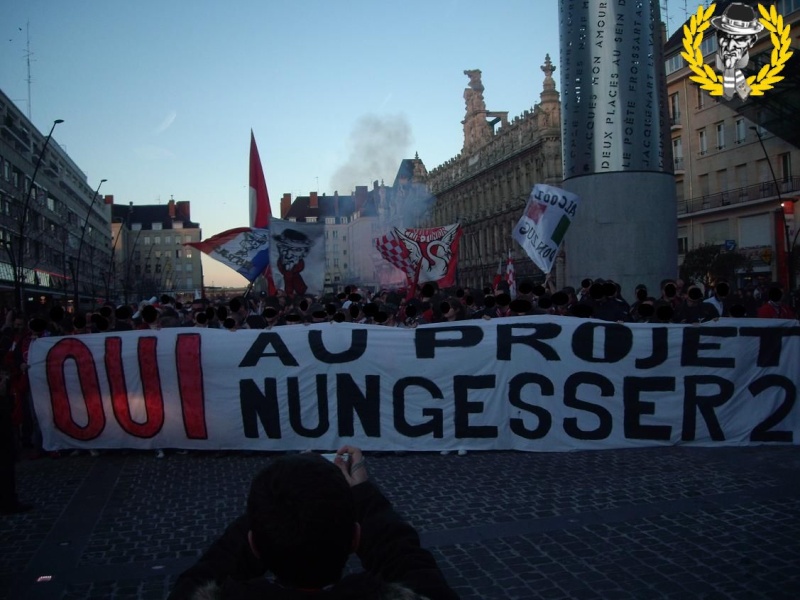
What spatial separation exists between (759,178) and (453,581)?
45.0 meters

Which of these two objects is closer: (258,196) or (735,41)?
(258,196)

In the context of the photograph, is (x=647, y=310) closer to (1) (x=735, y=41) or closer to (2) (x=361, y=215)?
(1) (x=735, y=41)

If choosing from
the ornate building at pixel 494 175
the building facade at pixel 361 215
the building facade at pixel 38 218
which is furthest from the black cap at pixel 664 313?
the building facade at pixel 361 215

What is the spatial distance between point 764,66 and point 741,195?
7.57 meters

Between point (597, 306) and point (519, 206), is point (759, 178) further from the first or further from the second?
point (597, 306)

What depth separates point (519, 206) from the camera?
6556 cm

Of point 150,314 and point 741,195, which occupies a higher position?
point 741,195

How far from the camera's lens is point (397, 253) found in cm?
1864

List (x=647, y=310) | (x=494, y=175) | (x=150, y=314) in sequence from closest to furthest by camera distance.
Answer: (x=150, y=314)
(x=647, y=310)
(x=494, y=175)

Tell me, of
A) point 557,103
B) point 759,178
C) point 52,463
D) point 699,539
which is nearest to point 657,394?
point 699,539

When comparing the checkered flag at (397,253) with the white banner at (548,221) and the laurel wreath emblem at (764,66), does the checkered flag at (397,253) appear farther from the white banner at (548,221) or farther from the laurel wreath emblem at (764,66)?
the laurel wreath emblem at (764,66)

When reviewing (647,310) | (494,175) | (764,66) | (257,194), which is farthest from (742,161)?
(647,310)

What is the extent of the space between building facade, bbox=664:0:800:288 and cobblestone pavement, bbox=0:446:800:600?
29823 millimetres

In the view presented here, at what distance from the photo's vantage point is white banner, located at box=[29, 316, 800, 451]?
870 centimetres
